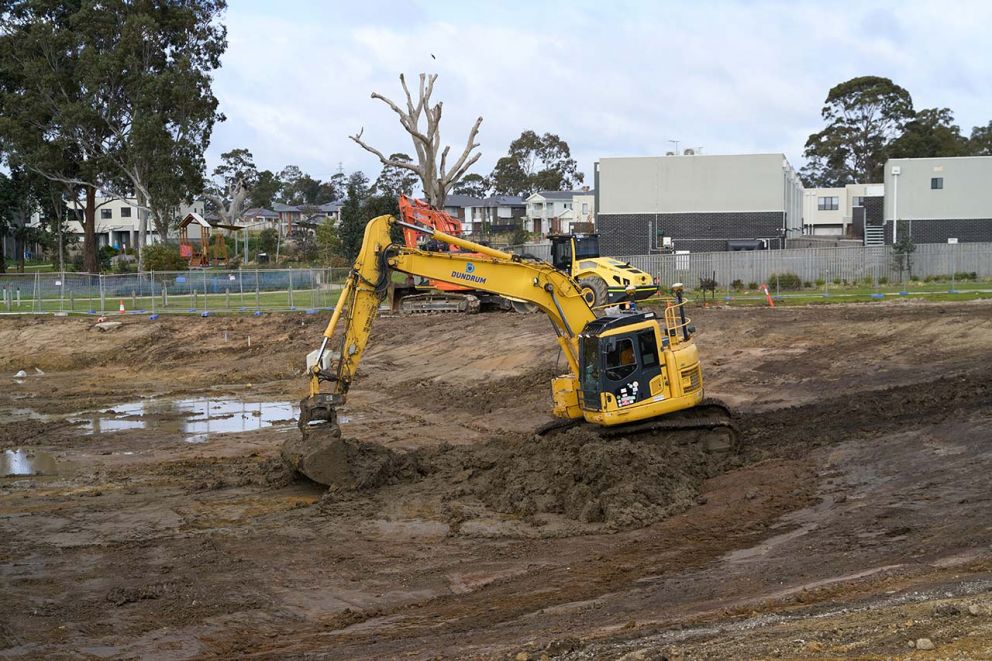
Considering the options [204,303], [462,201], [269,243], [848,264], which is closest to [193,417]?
[204,303]

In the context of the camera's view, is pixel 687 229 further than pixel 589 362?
Yes

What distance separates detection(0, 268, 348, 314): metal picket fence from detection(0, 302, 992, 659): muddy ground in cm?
1840

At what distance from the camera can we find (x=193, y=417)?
1011 inches

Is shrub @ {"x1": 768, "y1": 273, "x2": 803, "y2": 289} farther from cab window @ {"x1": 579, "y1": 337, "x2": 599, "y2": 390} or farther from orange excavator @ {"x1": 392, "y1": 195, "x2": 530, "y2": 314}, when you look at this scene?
cab window @ {"x1": 579, "y1": 337, "x2": 599, "y2": 390}

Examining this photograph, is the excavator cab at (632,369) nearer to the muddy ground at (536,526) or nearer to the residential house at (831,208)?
the muddy ground at (536,526)

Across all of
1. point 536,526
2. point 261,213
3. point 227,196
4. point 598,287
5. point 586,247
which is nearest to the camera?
point 536,526

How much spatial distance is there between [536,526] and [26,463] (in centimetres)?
1109

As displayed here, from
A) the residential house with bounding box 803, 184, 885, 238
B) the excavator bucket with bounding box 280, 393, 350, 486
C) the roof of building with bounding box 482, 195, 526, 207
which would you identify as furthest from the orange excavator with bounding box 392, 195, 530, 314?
the roof of building with bounding box 482, 195, 526, 207

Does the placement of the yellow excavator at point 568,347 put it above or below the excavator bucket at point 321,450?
above

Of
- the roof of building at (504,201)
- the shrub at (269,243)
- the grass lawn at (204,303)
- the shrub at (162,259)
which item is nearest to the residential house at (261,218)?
the roof of building at (504,201)

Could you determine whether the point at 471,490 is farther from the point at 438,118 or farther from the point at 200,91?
the point at 200,91

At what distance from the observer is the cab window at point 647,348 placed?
54.4 ft

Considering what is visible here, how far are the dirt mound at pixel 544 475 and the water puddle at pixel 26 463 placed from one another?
5.53 meters

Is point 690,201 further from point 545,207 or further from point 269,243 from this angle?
point 545,207
